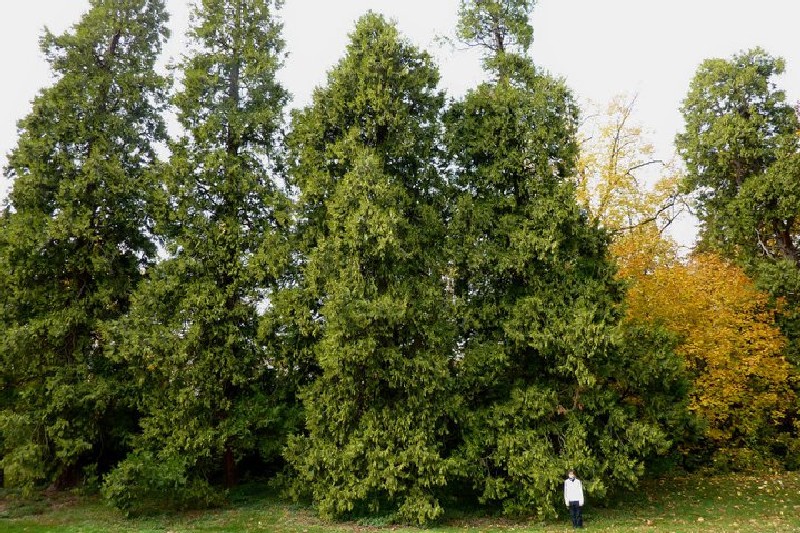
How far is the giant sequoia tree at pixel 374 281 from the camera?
32.0 ft

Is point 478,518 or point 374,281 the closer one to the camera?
point 478,518

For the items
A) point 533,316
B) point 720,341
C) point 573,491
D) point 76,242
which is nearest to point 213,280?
A: point 76,242

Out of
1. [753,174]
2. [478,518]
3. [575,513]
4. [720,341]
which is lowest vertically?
[478,518]

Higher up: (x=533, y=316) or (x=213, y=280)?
(x=213, y=280)

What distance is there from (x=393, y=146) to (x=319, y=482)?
7960 millimetres

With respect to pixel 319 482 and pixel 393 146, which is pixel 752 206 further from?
pixel 319 482

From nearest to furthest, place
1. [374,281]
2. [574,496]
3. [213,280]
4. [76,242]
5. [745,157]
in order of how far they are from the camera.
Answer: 1. [574,496]
2. [374,281]
3. [213,280]
4. [76,242]
5. [745,157]

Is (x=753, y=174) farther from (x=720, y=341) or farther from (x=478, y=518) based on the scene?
(x=478, y=518)

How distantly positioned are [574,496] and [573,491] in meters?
0.09

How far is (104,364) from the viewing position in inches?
492

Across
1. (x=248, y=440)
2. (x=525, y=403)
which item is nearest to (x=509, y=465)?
(x=525, y=403)

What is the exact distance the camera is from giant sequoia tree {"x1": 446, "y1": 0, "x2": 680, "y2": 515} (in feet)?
32.3

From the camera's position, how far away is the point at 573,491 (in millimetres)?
9305

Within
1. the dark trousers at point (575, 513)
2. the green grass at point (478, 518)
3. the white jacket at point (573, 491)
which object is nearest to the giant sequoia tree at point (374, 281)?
the green grass at point (478, 518)
